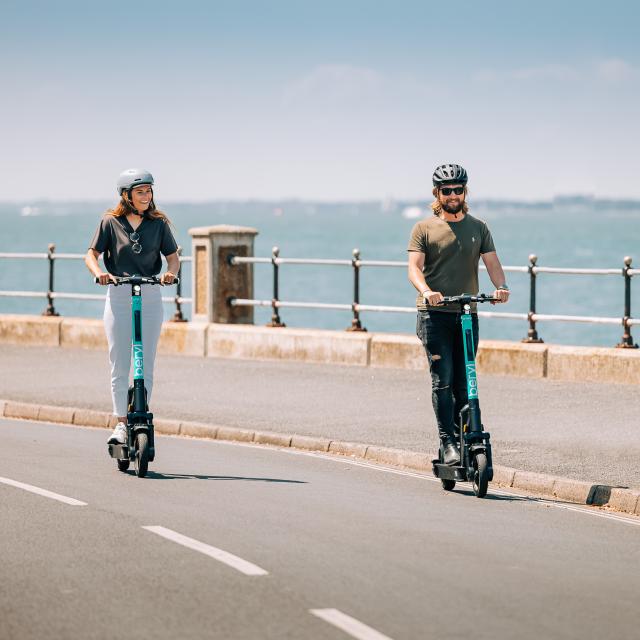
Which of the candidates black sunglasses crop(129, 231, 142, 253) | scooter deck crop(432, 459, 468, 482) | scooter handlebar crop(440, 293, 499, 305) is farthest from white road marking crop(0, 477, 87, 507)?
scooter handlebar crop(440, 293, 499, 305)

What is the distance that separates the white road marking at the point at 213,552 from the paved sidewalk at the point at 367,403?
3.24 m

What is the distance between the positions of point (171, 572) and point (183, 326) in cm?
1295

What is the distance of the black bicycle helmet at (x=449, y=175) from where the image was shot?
33.4 ft

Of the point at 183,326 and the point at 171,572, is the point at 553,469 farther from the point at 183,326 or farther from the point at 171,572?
the point at 183,326

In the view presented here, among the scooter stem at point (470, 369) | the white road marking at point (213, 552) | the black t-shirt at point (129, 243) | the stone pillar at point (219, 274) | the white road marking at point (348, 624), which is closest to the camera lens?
the white road marking at point (348, 624)

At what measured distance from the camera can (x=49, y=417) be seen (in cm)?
1448

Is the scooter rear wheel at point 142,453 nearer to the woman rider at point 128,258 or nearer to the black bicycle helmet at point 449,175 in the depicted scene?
the woman rider at point 128,258

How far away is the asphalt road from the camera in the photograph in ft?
21.3

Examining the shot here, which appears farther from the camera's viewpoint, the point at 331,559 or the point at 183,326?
the point at 183,326

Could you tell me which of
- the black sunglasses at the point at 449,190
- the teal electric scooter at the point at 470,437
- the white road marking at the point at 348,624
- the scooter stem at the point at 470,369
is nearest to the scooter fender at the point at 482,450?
the teal electric scooter at the point at 470,437

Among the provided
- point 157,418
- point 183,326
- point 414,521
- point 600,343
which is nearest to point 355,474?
point 414,521

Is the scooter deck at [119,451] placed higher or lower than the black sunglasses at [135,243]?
lower

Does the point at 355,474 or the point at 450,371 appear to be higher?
the point at 450,371

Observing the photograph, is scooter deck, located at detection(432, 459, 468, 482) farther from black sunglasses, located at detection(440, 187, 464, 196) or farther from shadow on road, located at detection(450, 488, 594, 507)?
black sunglasses, located at detection(440, 187, 464, 196)
